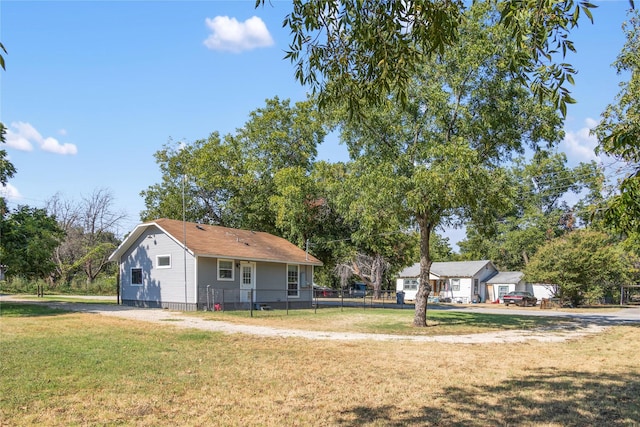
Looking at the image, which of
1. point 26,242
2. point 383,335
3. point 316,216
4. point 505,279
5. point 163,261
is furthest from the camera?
point 505,279

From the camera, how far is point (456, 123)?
57.2 ft

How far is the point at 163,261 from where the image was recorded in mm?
24469

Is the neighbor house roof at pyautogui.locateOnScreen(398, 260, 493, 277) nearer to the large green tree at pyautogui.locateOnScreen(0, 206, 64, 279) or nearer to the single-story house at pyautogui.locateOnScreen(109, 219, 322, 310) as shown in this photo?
the single-story house at pyautogui.locateOnScreen(109, 219, 322, 310)

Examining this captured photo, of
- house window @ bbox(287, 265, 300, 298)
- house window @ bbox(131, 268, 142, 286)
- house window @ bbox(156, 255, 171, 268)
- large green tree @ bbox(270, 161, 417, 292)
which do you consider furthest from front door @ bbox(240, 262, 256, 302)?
large green tree @ bbox(270, 161, 417, 292)

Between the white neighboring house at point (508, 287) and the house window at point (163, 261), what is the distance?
34597 mm

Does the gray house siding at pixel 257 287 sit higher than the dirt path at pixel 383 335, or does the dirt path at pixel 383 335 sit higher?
the gray house siding at pixel 257 287

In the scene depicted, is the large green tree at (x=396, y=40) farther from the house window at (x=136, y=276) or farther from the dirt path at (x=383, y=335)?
the house window at (x=136, y=276)

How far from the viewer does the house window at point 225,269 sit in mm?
24344

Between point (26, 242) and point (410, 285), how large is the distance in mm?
38039

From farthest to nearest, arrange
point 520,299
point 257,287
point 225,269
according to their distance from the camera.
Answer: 1. point 520,299
2. point 257,287
3. point 225,269

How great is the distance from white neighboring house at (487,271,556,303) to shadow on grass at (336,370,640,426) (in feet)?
140

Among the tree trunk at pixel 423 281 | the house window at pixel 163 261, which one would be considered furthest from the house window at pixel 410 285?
the tree trunk at pixel 423 281

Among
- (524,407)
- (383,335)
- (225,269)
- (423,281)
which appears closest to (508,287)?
(225,269)

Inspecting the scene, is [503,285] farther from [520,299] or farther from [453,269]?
[520,299]
